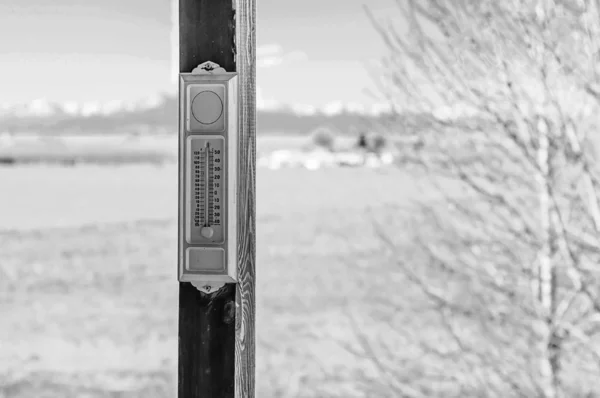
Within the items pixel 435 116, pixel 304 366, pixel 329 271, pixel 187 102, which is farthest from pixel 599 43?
pixel 329 271

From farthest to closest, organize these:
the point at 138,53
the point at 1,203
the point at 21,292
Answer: the point at 138,53 → the point at 1,203 → the point at 21,292

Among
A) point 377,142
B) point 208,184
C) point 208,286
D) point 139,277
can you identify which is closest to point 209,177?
point 208,184

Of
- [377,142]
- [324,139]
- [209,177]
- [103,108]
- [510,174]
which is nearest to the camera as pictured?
[209,177]

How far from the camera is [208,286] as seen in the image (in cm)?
89

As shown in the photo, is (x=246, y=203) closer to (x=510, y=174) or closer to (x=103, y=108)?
(x=510, y=174)

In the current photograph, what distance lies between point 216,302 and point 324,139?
24.3 feet

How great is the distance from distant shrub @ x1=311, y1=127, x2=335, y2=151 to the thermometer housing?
6.89 meters

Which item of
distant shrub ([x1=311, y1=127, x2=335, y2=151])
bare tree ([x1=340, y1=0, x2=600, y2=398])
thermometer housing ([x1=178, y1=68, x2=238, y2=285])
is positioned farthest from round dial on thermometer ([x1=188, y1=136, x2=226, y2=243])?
distant shrub ([x1=311, y1=127, x2=335, y2=151])

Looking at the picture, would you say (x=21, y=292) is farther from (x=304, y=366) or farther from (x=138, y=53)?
(x=138, y=53)

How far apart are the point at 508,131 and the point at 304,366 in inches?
170

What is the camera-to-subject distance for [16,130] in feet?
31.6

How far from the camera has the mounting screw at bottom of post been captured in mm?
891

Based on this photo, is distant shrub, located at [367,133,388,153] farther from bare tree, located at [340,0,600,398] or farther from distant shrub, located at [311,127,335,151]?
distant shrub, located at [311,127,335,151]

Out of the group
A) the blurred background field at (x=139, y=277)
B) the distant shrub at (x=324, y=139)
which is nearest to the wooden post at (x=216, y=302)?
the blurred background field at (x=139, y=277)
